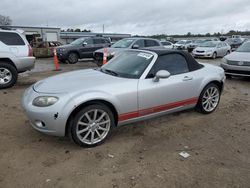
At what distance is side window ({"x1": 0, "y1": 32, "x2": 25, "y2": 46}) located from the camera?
774 cm

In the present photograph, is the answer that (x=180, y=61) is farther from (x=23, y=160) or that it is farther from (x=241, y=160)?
(x=23, y=160)

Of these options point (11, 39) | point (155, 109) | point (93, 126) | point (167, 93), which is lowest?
point (93, 126)

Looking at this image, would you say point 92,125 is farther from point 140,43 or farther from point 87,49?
point 87,49

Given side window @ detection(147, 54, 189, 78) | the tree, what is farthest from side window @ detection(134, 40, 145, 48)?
the tree

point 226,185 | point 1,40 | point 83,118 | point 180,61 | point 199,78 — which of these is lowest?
point 226,185

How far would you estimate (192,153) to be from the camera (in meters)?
3.64

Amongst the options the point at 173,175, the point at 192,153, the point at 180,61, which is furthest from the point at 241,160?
the point at 180,61

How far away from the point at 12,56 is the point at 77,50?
8.25m

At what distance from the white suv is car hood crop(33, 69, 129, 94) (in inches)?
166

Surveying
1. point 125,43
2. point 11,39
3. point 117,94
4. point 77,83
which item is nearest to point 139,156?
point 117,94

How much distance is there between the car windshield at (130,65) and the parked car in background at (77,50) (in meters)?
11.2

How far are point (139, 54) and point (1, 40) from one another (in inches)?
208

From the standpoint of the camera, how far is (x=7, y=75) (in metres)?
7.76

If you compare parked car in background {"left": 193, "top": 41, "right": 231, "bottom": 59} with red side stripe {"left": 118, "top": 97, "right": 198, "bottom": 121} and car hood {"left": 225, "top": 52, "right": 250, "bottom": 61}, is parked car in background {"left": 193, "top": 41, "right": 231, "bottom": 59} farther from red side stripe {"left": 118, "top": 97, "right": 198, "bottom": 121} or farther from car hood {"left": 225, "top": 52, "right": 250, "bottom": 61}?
red side stripe {"left": 118, "top": 97, "right": 198, "bottom": 121}
